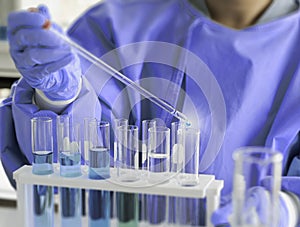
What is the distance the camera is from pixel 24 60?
97 centimetres

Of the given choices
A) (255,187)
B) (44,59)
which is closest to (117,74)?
(44,59)

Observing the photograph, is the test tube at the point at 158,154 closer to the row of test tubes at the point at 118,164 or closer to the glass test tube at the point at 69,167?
the row of test tubes at the point at 118,164

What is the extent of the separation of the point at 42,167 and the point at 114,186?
0.12 metres

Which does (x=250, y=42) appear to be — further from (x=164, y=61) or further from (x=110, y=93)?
(x=110, y=93)

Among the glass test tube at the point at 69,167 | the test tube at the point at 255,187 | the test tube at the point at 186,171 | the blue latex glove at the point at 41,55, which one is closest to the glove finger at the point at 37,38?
the blue latex glove at the point at 41,55

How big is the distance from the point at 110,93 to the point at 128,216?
31cm

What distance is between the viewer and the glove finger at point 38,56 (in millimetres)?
935

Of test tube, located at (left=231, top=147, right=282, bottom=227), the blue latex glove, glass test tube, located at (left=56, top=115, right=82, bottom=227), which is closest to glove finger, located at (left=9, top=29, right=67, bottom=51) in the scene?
the blue latex glove

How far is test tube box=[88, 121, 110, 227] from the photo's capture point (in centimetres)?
89

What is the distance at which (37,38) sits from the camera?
0.92 metres

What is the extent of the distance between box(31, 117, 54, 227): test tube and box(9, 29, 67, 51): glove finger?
0.37 feet

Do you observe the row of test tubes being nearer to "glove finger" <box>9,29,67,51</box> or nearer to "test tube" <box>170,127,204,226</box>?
"test tube" <box>170,127,204,226</box>

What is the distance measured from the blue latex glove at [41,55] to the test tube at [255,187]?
34cm

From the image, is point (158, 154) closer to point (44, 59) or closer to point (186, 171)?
point (186, 171)
